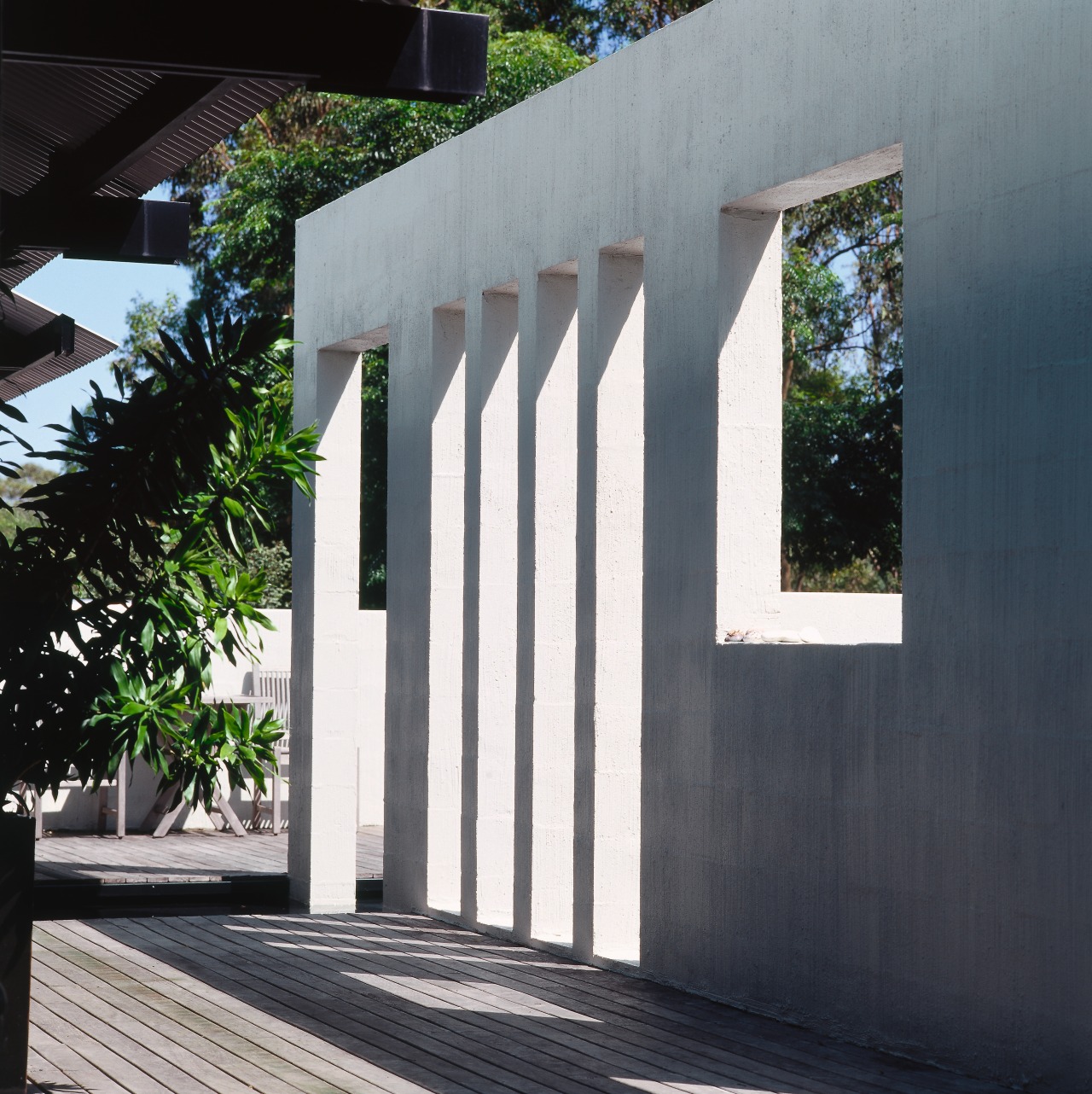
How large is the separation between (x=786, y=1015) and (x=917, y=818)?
1072 millimetres

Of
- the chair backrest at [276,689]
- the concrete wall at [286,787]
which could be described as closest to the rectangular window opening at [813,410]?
the concrete wall at [286,787]

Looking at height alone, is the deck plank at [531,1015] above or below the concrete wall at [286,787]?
below

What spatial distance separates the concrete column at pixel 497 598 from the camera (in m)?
8.15

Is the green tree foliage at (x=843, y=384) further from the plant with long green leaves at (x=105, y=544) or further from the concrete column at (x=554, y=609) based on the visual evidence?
the plant with long green leaves at (x=105, y=544)

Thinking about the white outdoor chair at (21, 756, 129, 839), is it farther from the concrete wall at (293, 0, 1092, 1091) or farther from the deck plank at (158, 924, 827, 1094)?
the deck plank at (158, 924, 827, 1094)

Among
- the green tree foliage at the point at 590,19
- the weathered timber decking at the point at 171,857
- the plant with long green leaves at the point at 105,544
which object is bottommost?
the weathered timber decking at the point at 171,857

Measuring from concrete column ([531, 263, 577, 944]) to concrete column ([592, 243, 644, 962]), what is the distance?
0.39 metres

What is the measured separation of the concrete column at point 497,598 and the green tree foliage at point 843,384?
10.8 meters

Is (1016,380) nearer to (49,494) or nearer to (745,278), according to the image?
(745,278)

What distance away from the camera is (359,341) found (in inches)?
376

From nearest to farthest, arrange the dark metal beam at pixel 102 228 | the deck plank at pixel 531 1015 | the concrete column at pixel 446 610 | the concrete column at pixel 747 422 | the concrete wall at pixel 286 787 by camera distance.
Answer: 1. the deck plank at pixel 531 1015
2. the dark metal beam at pixel 102 228
3. the concrete column at pixel 747 422
4. the concrete column at pixel 446 610
5. the concrete wall at pixel 286 787

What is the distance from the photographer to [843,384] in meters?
24.5

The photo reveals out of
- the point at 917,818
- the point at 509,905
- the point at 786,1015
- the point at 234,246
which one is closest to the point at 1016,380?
the point at 917,818

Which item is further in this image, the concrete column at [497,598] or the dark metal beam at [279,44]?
the concrete column at [497,598]
